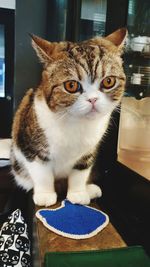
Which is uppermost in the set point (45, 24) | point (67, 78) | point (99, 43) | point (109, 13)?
point (45, 24)

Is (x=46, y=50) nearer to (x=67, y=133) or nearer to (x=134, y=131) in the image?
(x=67, y=133)

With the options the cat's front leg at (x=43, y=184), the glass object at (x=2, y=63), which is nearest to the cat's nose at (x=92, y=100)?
the cat's front leg at (x=43, y=184)

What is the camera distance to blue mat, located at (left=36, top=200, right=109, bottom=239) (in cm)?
77

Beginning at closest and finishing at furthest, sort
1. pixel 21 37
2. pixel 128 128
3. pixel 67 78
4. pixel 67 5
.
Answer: pixel 67 78 → pixel 128 128 → pixel 67 5 → pixel 21 37

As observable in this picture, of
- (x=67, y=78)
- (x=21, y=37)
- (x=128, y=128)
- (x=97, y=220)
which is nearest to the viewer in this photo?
(x=67, y=78)

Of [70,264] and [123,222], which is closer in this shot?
[70,264]

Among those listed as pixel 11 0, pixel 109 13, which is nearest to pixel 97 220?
pixel 109 13

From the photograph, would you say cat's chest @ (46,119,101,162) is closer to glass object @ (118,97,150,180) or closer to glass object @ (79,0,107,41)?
glass object @ (118,97,150,180)

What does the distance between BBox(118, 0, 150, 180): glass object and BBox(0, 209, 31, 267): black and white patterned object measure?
0.42 m

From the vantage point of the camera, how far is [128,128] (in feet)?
3.68

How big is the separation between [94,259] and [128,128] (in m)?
0.60

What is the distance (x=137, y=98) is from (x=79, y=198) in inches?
18.3

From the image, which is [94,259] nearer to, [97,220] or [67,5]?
[97,220]

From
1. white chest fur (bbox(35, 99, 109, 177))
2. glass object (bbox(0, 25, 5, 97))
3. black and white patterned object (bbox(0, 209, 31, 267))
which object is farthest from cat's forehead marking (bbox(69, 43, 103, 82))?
glass object (bbox(0, 25, 5, 97))
